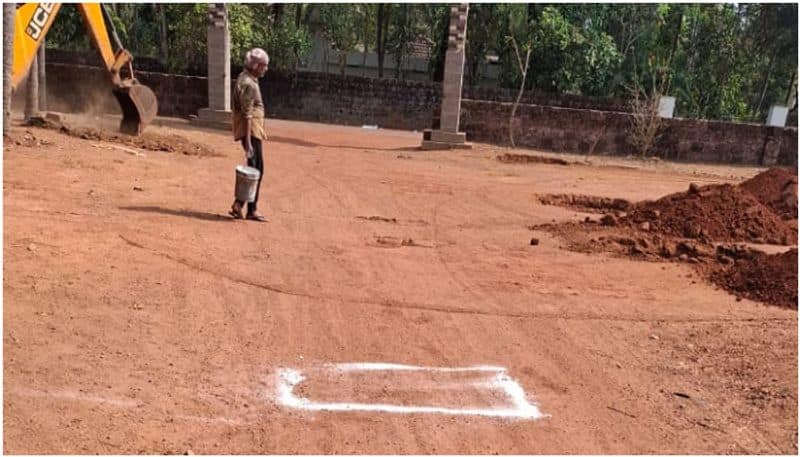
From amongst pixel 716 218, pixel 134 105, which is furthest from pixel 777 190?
pixel 134 105

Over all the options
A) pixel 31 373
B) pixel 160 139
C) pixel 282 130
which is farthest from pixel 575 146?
pixel 31 373

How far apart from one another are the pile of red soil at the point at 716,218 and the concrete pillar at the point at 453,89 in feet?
30.4

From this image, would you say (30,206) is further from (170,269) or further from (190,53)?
(190,53)

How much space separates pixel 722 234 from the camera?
8180 millimetres

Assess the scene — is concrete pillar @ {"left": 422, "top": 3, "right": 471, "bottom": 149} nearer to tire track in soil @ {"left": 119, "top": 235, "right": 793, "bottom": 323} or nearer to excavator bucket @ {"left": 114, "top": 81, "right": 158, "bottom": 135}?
excavator bucket @ {"left": 114, "top": 81, "right": 158, "bottom": 135}

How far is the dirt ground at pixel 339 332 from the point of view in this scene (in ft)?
10.9

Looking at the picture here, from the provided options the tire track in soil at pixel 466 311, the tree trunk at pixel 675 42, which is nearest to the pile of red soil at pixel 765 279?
the tire track in soil at pixel 466 311

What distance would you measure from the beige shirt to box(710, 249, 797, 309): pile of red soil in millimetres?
4764

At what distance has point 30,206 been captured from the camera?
6637 mm

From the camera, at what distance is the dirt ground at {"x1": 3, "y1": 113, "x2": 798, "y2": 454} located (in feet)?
10.9

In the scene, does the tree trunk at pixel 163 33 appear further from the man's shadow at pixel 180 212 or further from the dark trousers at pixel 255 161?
the dark trousers at pixel 255 161

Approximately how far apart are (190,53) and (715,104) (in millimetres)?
20817

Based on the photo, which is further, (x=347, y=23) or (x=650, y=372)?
(x=347, y=23)

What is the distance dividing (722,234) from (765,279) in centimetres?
230
